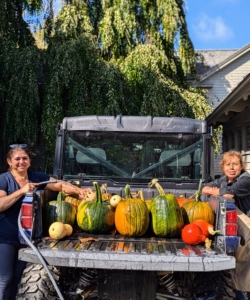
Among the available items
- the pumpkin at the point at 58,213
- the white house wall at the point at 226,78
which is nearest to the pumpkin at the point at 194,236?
the pumpkin at the point at 58,213

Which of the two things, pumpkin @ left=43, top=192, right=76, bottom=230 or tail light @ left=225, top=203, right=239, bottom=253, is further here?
pumpkin @ left=43, top=192, right=76, bottom=230

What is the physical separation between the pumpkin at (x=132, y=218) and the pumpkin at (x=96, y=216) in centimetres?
12

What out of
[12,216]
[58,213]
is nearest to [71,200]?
[58,213]

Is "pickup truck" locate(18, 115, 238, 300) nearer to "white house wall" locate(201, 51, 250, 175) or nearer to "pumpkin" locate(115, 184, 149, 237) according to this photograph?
"pumpkin" locate(115, 184, 149, 237)

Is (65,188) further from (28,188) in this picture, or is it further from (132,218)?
(132,218)

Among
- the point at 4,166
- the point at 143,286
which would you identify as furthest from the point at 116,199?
the point at 4,166

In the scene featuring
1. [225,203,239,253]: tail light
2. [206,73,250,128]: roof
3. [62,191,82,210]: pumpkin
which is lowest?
[225,203,239,253]: tail light

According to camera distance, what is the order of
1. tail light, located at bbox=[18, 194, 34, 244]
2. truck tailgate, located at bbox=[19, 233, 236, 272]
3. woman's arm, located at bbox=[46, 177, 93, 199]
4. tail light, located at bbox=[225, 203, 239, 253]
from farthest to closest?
woman's arm, located at bbox=[46, 177, 93, 199] < tail light, located at bbox=[18, 194, 34, 244] < tail light, located at bbox=[225, 203, 239, 253] < truck tailgate, located at bbox=[19, 233, 236, 272]

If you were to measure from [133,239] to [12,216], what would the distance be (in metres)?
1.10

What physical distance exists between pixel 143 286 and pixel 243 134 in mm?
10178

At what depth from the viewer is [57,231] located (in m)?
3.70

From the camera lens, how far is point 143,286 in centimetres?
339

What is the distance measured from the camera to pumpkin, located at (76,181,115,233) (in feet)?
13.0

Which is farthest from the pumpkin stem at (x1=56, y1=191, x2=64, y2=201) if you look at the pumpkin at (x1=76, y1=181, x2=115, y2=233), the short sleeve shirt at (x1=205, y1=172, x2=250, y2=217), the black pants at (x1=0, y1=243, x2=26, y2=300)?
the short sleeve shirt at (x1=205, y1=172, x2=250, y2=217)
